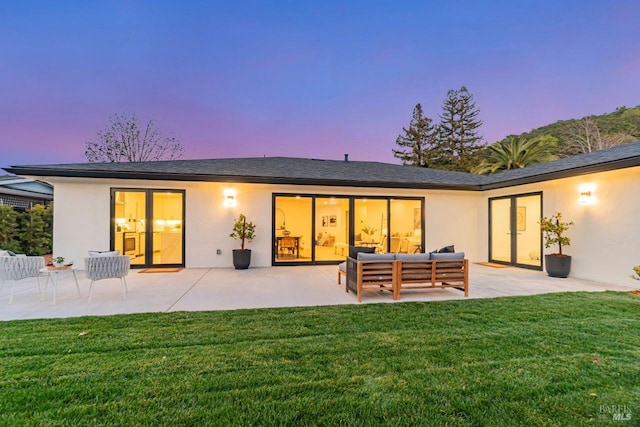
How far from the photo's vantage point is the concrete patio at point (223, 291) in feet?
15.6

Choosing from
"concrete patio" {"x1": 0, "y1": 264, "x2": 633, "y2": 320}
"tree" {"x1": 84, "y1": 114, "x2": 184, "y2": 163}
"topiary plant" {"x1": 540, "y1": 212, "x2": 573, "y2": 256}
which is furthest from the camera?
"tree" {"x1": 84, "y1": 114, "x2": 184, "y2": 163}

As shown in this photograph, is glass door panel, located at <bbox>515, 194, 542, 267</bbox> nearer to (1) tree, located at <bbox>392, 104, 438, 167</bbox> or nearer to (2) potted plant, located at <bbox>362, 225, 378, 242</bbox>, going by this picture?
(2) potted plant, located at <bbox>362, 225, 378, 242</bbox>

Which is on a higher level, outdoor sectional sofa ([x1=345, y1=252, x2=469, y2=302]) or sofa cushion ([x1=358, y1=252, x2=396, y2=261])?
sofa cushion ([x1=358, y1=252, x2=396, y2=261])

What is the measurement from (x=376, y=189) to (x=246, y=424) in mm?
8916

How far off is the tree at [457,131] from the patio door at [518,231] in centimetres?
2001

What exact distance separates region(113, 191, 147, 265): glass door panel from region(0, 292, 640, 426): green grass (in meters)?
5.14

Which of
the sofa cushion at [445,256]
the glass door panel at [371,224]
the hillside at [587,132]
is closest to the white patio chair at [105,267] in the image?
the sofa cushion at [445,256]

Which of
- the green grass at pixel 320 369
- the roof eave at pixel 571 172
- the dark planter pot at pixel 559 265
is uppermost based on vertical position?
the roof eave at pixel 571 172

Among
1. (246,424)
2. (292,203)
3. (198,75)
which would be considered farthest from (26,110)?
(246,424)

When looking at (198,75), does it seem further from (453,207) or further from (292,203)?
(453,207)

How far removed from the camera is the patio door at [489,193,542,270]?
9.17m

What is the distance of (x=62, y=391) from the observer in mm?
2318

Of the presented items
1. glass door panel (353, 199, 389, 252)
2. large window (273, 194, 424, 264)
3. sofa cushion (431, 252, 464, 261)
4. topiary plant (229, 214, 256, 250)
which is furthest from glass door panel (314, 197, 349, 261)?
sofa cushion (431, 252, 464, 261)

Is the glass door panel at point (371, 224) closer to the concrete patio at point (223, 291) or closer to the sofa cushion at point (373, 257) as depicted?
the concrete patio at point (223, 291)
